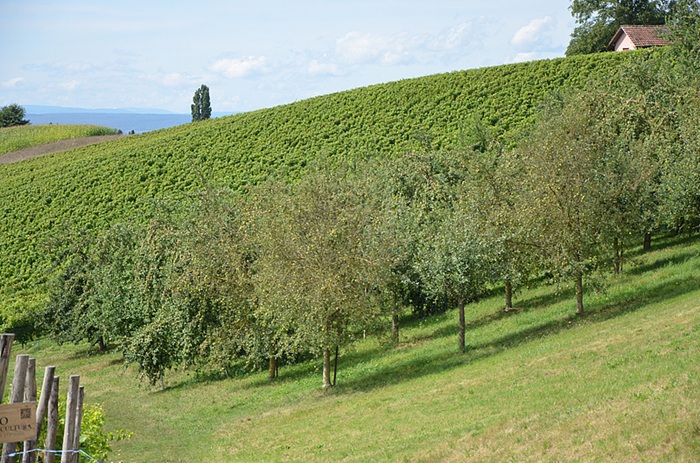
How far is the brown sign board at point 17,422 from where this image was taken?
36.4ft

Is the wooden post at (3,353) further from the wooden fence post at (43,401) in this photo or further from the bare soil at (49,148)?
the bare soil at (49,148)

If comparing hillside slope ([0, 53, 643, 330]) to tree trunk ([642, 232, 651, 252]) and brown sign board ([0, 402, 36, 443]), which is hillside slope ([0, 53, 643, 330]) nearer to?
tree trunk ([642, 232, 651, 252])

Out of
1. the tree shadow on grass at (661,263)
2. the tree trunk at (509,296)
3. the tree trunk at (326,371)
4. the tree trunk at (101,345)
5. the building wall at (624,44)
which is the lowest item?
the tree trunk at (101,345)

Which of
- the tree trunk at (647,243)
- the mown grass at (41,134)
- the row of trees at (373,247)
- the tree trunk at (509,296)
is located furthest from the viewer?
the mown grass at (41,134)

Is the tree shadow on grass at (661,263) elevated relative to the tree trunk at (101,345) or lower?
elevated

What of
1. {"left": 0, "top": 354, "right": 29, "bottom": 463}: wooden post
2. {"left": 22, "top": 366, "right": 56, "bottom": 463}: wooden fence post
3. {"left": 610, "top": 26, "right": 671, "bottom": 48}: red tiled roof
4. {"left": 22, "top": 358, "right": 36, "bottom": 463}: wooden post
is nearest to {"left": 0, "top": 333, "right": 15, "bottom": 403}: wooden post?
{"left": 0, "top": 354, "right": 29, "bottom": 463}: wooden post

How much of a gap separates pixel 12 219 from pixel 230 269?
A: 5731cm

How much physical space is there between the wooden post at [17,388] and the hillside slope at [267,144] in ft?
205

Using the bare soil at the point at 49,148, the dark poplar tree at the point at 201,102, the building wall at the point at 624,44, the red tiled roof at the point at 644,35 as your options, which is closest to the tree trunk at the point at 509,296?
the building wall at the point at 624,44

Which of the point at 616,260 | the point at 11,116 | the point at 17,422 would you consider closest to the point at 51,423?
the point at 17,422

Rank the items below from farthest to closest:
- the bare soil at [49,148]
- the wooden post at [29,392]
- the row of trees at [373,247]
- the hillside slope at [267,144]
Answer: the bare soil at [49,148], the hillside slope at [267,144], the row of trees at [373,247], the wooden post at [29,392]

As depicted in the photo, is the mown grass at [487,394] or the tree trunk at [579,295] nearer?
the mown grass at [487,394]

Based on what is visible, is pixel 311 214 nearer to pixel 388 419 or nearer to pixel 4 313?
pixel 388 419

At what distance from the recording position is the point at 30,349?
5928cm
